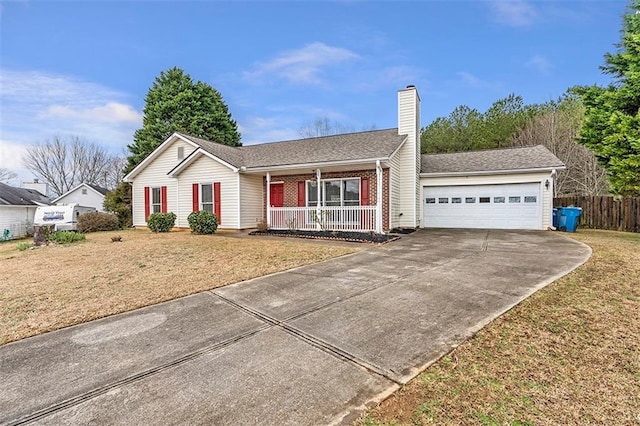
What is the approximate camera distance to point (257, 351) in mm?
3412

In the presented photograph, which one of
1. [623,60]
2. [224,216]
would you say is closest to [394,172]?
[224,216]

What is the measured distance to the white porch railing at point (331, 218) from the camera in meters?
13.2

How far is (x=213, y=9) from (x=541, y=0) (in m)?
12.5

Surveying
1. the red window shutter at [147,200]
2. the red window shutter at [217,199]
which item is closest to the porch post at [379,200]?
the red window shutter at [217,199]

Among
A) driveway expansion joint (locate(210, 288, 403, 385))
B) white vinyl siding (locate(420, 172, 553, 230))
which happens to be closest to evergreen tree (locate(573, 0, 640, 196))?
white vinyl siding (locate(420, 172, 553, 230))

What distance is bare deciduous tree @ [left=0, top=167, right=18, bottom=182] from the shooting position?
38.5 m

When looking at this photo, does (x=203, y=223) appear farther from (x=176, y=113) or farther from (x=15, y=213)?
(x=176, y=113)

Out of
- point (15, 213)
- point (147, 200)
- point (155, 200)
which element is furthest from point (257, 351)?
point (15, 213)

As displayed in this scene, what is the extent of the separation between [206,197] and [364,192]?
25.6 feet

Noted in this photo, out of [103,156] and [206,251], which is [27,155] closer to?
[103,156]

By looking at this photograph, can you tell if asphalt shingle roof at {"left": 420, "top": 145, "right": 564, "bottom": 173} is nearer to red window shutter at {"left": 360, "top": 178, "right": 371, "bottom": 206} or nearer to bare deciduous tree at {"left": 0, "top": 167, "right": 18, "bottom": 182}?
red window shutter at {"left": 360, "top": 178, "right": 371, "bottom": 206}

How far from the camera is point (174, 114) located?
94.9 ft

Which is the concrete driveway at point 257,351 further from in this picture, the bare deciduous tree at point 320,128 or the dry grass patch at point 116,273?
the bare deciduous tree at point 320,128

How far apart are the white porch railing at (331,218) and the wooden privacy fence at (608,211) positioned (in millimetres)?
11653
